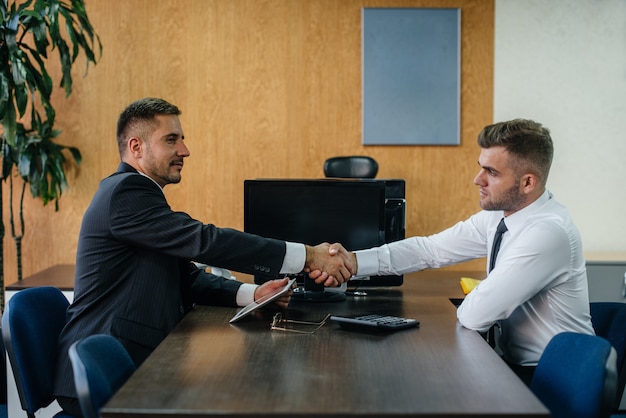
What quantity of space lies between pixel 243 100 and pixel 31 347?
3.14 m

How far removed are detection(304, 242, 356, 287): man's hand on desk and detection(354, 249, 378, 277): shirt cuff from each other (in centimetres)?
5

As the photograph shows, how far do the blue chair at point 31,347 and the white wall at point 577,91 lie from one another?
3.70 metres

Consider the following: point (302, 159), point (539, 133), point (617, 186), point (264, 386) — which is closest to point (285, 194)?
point (539, 133)

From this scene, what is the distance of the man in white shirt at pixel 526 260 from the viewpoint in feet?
7.76

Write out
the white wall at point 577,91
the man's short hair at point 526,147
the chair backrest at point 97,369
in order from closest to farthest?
the chair backrest at point 97,369, the man's short hair at point 526,147, the white wall at point 577,91

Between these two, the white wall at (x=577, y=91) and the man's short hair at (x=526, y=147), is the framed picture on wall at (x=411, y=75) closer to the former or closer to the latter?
the white wall at (x=577, y=91)

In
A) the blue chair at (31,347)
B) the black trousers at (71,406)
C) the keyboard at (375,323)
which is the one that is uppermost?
the keyboard at (375,323)

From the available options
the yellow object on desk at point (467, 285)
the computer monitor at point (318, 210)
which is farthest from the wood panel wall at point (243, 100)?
the computer monitor at point (318, 210)

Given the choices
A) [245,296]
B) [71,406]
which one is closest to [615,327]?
[245,296]

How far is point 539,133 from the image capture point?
8.50 ft

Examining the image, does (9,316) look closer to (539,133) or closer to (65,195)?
(539,133)

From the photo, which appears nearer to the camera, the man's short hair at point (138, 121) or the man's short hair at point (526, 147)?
the man's short hair at point (526, 147)

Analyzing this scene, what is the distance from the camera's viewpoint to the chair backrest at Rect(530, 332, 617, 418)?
177 cm

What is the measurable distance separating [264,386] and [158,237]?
3.18 ft
